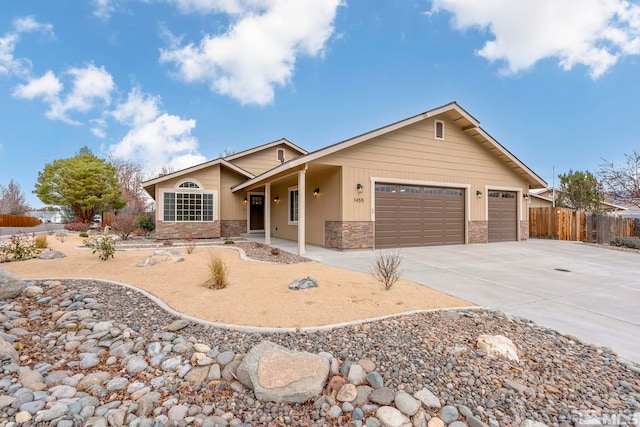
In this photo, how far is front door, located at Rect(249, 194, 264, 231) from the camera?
1592 cm

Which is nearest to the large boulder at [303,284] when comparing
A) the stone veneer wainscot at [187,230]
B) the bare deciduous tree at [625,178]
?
the stone veneer wainscot at [187,230]

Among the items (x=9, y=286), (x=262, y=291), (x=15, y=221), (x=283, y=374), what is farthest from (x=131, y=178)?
(x=283, y=374)

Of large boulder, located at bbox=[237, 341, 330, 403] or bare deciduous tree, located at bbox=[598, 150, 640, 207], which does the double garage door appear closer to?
bare deciduous tree, located at bbox=[598, 150, 640, 207]

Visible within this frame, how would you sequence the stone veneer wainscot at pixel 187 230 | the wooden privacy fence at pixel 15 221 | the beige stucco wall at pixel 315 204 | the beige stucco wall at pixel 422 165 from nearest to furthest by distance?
1. the beige stucco wall at pixel 422 165
2. the beige stucco wall at pixel 315 204
3. the stone veneer wainscot at pixel 187 230
4. the wooden privacy fence at pixel 15 221

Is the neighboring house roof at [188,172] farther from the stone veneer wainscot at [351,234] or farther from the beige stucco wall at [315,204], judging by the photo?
the stone veneer wainscot at [351,234]

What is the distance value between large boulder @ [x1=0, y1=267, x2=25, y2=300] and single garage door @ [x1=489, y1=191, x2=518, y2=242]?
14253 mm

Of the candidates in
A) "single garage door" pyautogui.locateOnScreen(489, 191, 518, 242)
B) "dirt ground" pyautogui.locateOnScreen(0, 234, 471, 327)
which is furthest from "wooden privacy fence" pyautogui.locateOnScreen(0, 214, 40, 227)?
"single garage door" pyautogui.locateOnScreen(489, 191, 518, 242)

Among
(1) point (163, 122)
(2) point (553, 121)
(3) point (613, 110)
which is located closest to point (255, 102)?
(1) point (163, 122)

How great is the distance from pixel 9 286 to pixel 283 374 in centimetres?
465

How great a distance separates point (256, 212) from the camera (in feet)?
52.9

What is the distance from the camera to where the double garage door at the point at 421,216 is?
1010 cm

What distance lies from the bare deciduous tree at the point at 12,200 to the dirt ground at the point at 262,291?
111 feet

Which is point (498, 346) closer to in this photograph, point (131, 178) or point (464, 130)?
point (464, 130)

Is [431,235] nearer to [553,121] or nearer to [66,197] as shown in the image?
[553,121]
